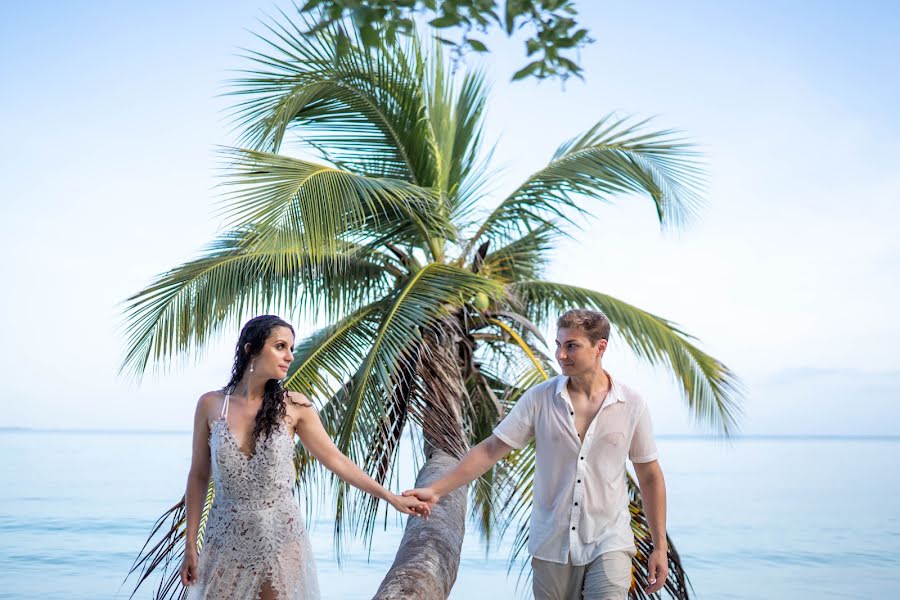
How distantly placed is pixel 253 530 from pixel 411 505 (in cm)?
117

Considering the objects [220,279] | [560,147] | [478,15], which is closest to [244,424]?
[478,15]

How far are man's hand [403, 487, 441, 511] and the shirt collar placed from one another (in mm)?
884

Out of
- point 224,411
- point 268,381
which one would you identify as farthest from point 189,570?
point 268,381

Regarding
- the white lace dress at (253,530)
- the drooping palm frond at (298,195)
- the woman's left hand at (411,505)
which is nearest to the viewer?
the white lace dress at (253,530)

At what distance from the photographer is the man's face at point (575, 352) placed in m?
4.49

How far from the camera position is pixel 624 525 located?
436 centimetres

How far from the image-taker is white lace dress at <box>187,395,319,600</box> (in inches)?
162

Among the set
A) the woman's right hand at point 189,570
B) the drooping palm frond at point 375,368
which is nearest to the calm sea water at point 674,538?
the drooping palm frond at point 375,368

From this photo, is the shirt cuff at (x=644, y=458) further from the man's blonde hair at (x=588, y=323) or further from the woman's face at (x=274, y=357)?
the woman's face at (x=274, y=357)

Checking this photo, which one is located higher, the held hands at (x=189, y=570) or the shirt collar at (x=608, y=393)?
the shirt collar at (x=608, y=393)

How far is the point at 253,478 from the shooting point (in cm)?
421

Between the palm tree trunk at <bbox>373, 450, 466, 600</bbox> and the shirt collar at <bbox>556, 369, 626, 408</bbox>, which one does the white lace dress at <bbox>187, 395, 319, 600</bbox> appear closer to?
the palm tree trunk at <bbox>373, 450, 466, 600</bbox>

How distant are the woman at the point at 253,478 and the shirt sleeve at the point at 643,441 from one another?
1.41 m

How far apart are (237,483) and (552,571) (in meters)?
1.45
